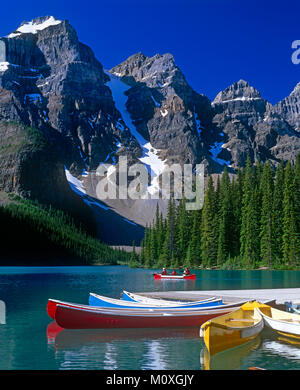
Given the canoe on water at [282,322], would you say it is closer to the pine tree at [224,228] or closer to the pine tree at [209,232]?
the pine tree at [224,228]

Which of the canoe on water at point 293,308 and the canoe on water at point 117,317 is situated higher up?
the canoe on water at point 293,308

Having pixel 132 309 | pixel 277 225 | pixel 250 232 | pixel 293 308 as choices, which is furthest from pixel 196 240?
pixel 132 309

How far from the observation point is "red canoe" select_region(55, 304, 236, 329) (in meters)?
20.6

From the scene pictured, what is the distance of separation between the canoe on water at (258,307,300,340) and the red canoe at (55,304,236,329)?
3.57 meters

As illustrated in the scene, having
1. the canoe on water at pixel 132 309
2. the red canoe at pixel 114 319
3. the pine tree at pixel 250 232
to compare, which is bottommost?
the red canoe at pixel 114 319

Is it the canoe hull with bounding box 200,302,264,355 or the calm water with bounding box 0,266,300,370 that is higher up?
the canoe hull with bounding box 200,302,264,355

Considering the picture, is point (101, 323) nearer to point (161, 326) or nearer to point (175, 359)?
point (161, 326)

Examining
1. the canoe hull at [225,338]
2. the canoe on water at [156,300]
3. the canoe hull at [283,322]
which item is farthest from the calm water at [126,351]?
the canoe on water at [156,300]

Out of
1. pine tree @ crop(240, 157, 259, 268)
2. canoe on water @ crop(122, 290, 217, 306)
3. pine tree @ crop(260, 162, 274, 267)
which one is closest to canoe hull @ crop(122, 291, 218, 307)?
canoe on water @ crop(122, 290, 217, 306)

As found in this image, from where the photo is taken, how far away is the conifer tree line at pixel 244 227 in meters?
80.6

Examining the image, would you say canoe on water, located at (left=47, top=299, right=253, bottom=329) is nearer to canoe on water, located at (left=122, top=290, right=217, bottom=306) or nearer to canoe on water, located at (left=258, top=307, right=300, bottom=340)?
canoe on water, located at (left=122, top=290, right=217, bottom=306)

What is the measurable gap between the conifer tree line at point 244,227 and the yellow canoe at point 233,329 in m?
58.9
